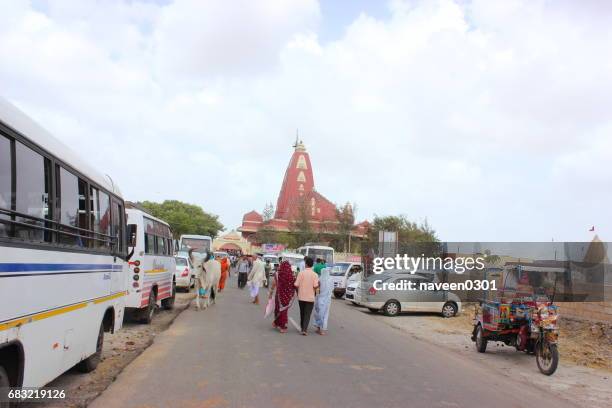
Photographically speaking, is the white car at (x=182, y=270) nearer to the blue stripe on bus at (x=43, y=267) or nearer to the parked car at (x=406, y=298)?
the parked car at (x=406, y=298)

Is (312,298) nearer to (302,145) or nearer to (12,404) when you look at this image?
(12,404)

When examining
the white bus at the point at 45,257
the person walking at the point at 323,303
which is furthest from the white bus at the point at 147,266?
the person walking at the point at 323,303

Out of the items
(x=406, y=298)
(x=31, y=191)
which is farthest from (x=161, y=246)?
(x=31, y=191)

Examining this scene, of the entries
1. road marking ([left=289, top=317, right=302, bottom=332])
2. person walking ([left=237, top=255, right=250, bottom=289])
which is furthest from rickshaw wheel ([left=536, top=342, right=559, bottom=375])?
person walking ([left=237, top=255, right=250, bottom=289])

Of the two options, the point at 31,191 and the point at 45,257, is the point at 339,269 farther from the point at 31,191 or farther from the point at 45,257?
the point at 31,191

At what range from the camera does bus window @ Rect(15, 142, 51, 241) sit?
173 inches

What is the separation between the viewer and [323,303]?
41.2 feet

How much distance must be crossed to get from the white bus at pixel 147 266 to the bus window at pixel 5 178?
6215 millimetres

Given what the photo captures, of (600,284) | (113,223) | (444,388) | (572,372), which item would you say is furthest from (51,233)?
(600,284)

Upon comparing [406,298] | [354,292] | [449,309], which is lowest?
[449,309]

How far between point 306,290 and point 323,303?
68cm

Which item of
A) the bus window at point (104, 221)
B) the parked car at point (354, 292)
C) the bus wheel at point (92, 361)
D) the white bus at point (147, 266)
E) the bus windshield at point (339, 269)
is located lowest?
the parked car at point (354, 292)

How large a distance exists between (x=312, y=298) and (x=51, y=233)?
25.5 feet

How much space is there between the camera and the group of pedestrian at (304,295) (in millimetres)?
12117
